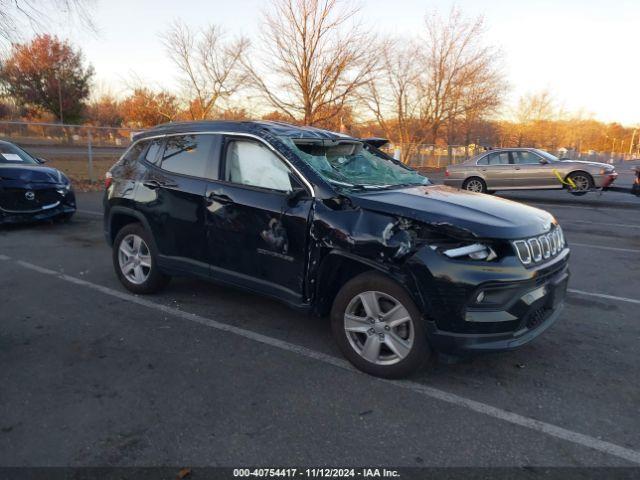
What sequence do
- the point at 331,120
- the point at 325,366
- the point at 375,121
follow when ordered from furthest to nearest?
1. the point at 375,121
2. the point at 331,120
3. the point at 325,366

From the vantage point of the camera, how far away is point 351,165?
4145mm

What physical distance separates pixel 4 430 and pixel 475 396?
284 cm

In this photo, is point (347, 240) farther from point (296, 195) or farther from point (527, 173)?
point (527, 173)

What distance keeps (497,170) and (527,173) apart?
35.3 inches

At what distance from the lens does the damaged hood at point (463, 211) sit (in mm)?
2980

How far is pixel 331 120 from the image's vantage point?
2317 cm

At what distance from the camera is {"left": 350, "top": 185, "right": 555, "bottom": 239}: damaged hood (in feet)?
9.78

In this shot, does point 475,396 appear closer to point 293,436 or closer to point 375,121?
point 293,436

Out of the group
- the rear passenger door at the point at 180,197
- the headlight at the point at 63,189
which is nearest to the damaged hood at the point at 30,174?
the headlight at the point at 63,189

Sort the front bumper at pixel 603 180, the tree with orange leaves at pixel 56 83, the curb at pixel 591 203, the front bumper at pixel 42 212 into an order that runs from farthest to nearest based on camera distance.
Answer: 1. the tree with orange leaves at pixel 56 83
2. the curb at pixel 591 203
3. the front bumper at pixel 603 180
4. the front bumper at pixel 42 212

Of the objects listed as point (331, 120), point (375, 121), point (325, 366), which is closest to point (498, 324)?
point (325, 366)

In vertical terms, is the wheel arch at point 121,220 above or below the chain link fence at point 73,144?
below

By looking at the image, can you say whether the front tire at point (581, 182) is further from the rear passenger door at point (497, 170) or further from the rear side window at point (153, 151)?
the rear side window at point (153, 151)

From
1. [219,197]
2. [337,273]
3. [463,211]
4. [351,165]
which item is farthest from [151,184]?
[463,211]
